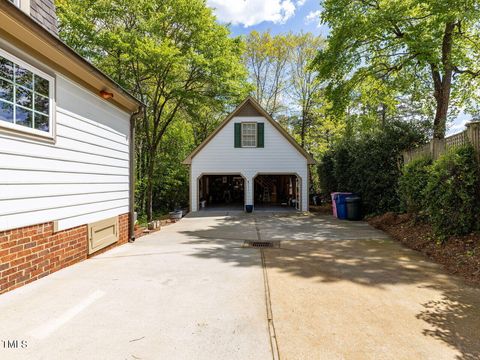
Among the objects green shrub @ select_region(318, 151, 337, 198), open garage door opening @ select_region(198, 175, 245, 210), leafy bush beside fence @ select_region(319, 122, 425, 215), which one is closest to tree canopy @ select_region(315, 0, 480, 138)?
leafy bush beside fence @ select_region(319, 122, 425, 215)

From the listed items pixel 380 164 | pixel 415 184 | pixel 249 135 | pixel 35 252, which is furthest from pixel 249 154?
pixel 35 252

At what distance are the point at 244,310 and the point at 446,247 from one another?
4759mm

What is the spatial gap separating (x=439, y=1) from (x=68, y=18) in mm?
14036

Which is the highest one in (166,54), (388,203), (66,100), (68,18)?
(68,18)

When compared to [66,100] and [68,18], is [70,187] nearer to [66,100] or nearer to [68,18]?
[66,100]

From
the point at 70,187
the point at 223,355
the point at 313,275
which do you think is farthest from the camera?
the point at 70,187

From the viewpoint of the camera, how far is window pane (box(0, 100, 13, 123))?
10.4 feet

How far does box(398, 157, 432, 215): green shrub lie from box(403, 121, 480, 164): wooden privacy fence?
29 cm

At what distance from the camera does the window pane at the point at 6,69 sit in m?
3.18

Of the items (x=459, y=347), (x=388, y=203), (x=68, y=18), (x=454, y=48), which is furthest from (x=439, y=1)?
(x=68, y=18)

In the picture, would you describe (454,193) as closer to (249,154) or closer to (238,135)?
(249,154)

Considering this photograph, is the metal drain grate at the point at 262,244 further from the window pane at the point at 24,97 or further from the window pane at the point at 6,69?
the window pane at the point at 6,69

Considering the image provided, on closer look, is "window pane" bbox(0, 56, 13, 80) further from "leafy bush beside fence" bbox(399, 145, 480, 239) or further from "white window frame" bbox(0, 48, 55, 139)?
"leafy bush beside fence" bbox(399, 145, 480, 239)

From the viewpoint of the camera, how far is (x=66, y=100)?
4418 mm
